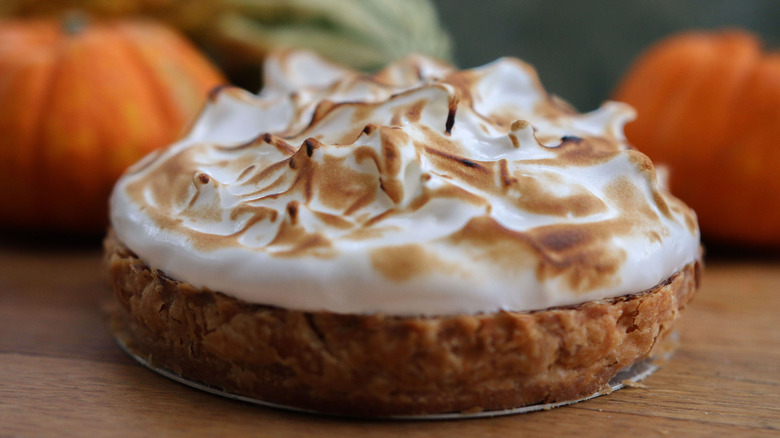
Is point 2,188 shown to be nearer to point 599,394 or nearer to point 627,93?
point 599,394

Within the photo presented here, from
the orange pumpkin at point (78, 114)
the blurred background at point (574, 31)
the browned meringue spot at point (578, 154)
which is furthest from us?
the blurred background at point (574, 31)

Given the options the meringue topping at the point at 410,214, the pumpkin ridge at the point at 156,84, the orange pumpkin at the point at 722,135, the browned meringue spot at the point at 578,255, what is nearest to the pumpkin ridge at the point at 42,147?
the pumpkin ridge at the point at 156,84

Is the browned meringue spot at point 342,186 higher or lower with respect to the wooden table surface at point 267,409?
higher

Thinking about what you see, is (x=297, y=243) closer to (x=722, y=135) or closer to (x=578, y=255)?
(x=578, y=255)

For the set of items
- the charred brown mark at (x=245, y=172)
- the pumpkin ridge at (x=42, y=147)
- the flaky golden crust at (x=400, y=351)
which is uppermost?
the charred brown mark at (x=245, y=172)

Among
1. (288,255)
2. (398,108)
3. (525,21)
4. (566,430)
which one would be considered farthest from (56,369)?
(525,21)

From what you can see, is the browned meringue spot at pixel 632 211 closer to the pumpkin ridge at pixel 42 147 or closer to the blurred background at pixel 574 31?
the pumpkin ridge at pixel 42 147

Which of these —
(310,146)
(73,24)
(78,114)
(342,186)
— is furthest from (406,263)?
(73,24)
